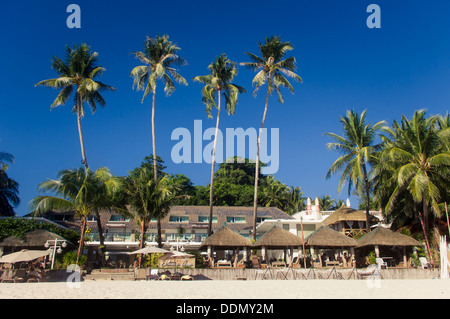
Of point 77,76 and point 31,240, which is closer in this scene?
point 31,240

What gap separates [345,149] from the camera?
1211 inches

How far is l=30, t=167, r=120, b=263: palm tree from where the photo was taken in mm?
22844

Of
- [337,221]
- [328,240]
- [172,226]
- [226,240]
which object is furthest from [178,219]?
[328,240]

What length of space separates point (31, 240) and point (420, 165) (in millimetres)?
26698

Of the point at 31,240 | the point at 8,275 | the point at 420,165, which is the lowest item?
the point at 8,275

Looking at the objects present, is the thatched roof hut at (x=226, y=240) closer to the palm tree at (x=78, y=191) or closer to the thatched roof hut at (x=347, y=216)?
the palm tree at (x=78, y=191)

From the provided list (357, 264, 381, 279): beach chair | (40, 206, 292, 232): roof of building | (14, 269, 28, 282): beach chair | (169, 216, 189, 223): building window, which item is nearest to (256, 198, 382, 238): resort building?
(40, 206, 292, 232): roof of building

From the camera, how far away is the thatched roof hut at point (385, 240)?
23500 mm

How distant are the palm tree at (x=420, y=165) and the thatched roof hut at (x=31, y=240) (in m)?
23.0

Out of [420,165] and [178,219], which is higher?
[420,165]

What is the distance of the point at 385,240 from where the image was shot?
23672 millimetres

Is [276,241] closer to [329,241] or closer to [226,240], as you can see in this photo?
[226,240]

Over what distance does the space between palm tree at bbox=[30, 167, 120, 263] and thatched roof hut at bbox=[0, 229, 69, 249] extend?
1.47 meters

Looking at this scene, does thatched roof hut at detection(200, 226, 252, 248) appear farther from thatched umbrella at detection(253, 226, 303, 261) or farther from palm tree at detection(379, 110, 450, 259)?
palm tree at detection(379, 110, 450, 259)
